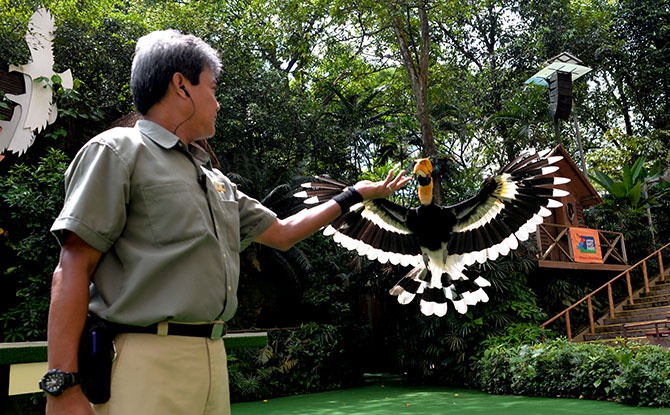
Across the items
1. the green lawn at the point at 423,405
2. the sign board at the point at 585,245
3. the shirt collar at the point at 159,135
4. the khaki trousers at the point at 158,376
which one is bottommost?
the green lawn at the point at 423,405

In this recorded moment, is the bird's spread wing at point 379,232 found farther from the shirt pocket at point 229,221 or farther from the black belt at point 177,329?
the black belt at point 177,329

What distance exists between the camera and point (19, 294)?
7.64 meters

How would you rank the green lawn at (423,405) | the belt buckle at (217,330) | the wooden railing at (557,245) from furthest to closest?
1. the wooden railing at (557,245)
2. the green lawn at (423,405)
3. the belt buckle at (217,330)

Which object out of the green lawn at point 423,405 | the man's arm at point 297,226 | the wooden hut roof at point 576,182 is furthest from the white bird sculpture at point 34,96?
the wooden hut roof at point 576,182

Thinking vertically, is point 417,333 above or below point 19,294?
below

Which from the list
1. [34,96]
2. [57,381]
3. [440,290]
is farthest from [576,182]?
[57,381]

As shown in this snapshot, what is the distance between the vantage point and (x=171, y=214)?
4.25 ft

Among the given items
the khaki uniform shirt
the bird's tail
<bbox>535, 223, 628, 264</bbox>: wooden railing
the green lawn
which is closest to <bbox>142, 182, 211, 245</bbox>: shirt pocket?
the khaki uniform shirt

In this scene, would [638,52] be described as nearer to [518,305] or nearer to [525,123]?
[525,123]

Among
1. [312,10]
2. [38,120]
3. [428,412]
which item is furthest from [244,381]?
[312,10]

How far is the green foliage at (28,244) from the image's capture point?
7621 millimetres

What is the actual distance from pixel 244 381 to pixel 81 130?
4.97m

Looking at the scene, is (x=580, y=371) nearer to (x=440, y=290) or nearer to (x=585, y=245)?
(x=440, y=290)

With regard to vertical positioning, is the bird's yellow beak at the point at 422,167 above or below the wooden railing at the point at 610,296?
above
